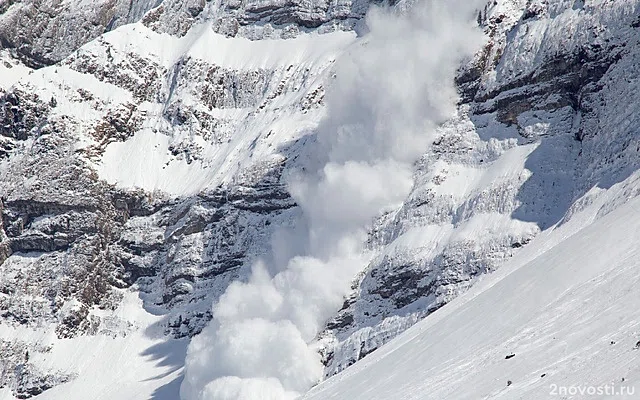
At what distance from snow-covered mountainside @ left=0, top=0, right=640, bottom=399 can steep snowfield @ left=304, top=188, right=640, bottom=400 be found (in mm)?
708

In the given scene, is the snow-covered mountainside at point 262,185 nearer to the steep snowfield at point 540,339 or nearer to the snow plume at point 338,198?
the steep snowfield at point 540,339

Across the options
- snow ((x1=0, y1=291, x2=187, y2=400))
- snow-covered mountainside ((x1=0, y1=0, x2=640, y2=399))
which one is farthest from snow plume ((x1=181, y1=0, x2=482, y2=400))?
snow ((x1=0, y1=291, x2=187, y2=400))

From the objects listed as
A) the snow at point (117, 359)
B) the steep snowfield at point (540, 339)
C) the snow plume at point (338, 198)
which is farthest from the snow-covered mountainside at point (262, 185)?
the snow plume at point (338, 198)

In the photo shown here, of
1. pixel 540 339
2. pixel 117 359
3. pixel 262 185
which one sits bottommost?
pixel 540 339

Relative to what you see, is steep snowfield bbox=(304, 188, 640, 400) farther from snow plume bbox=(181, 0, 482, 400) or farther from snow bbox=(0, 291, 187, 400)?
snow bbox=(0, 291, 187, 400)

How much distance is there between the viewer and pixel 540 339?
6850 centimetres

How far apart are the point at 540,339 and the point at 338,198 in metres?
85.5

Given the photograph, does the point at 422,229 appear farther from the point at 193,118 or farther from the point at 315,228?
the point at 193,118

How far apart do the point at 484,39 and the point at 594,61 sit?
723 inches

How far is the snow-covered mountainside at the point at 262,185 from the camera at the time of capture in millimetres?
129000

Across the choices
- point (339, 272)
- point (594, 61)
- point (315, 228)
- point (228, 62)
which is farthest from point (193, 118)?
point (594, 61)

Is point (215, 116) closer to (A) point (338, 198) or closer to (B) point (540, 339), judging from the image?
(A) point (338, 198)

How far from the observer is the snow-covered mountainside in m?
129

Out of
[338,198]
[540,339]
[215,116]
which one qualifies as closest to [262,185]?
[338,198]
